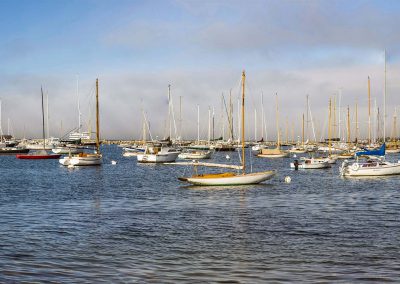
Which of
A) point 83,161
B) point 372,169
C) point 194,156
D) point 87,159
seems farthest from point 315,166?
point 194,156

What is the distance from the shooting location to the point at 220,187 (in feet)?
158

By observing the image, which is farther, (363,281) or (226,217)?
(226,217)

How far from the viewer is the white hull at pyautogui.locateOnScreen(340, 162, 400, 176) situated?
61656mm

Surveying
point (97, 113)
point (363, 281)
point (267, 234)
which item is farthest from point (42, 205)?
point (97, 113)

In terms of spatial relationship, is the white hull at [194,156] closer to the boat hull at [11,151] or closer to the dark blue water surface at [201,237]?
the boat hull at [11,151]

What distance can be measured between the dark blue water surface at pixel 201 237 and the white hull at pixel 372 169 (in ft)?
60.1

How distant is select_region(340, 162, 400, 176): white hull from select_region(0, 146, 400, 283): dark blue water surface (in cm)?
1830

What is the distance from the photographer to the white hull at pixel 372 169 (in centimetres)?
6166

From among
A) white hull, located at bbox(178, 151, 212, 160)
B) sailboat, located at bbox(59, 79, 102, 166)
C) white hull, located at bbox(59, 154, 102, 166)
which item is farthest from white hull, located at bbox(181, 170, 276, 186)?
white hull, located at bbox(178, 151, 212, 160)

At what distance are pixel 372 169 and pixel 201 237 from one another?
43.8 m

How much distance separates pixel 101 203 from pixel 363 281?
83.4 ft

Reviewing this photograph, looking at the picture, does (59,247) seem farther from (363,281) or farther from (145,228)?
(363,281)

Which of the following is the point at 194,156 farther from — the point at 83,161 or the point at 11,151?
the point at 11,151

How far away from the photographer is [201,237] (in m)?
23.4
